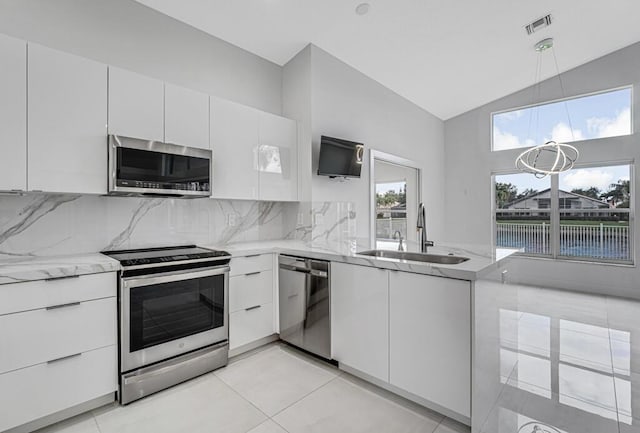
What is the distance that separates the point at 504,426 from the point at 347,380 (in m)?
1.02

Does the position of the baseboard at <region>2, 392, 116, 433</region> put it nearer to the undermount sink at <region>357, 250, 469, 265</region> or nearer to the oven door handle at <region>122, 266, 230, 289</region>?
the oven door handle at <region>122, 266, 230, 289</region>

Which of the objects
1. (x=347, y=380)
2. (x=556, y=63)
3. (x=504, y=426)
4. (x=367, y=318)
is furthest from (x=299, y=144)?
(x=556, y=63)

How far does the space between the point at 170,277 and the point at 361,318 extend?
1407mm

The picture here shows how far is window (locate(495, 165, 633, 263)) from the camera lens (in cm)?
479

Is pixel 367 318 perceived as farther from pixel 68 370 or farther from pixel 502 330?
pixel 68 370

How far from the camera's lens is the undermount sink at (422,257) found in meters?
2.22

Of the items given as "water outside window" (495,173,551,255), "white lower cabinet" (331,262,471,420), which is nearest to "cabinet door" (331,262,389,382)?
"white lower cabinet" (331,262,471,420)

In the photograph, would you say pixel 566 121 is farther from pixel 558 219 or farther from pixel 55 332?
pixel 55 332

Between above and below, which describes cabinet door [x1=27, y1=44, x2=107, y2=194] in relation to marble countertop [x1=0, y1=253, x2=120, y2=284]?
above

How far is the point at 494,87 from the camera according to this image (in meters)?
5.20

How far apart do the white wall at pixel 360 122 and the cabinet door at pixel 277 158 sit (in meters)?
0.24

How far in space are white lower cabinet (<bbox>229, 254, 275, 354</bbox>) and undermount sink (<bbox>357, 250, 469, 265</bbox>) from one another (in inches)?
38.4

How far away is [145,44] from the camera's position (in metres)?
2.72

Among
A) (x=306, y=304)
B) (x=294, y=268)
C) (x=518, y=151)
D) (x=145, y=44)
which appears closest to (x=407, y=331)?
(x=306, y=304)
